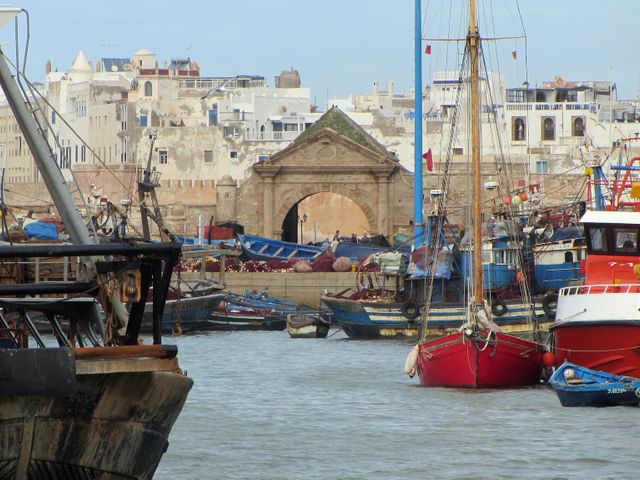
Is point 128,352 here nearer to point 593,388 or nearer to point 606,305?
point 593,388

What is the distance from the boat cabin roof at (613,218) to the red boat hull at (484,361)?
2.46 metres

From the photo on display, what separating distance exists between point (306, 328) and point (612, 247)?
2066 cm

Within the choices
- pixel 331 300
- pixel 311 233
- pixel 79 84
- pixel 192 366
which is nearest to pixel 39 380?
pixel 192 366

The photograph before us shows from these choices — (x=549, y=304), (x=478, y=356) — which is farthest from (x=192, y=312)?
(x=478, y=356)

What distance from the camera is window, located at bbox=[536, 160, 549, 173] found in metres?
82.4

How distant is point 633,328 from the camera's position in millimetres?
26453

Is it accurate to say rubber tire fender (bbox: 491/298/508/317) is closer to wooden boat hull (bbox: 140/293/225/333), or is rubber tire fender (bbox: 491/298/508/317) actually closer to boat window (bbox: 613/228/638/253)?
boat window (bbox: 613/228/638/253)

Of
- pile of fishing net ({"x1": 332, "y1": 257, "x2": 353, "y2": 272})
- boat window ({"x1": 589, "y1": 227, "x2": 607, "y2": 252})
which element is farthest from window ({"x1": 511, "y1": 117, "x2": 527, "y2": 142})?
boat window ({"x1": 589, "y1": 227, "x2": 607, "y2": 252})

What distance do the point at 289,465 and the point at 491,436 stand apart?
3818 millimetres

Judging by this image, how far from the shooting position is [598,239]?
1151 inches

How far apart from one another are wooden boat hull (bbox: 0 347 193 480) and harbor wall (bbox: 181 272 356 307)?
149ft

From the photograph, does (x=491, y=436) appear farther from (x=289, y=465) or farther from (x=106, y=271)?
(x=106, y=271)

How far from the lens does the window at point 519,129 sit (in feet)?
289

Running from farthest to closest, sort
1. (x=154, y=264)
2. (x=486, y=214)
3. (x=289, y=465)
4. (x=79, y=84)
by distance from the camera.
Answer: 1. (x=79, y=84)
2. (x=486, y=214)
3. (x=289, y=465)
4. (x=154, y=264)
